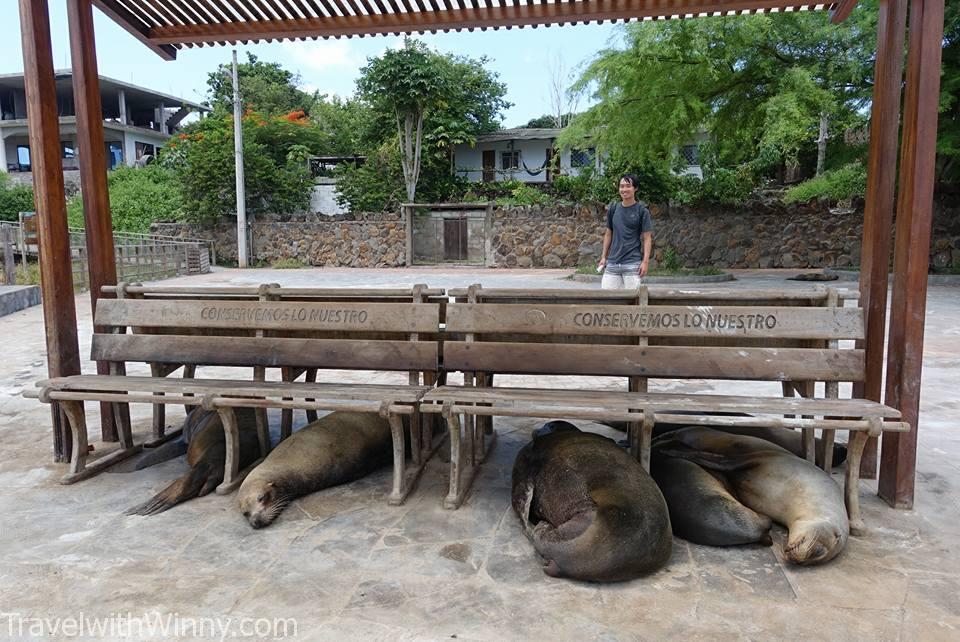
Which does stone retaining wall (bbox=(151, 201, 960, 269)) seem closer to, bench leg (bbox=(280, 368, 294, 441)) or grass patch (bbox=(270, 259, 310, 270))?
grass patch (bbox=(270, 259, 310, 270))

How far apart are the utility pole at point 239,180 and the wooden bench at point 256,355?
68.5ft

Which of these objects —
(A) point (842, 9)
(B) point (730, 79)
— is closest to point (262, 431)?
(A) point (842, 9)

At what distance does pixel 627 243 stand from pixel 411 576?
14.1 ft

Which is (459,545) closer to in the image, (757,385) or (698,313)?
(698,313)

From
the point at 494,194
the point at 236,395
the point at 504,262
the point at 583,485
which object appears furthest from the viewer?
the point at 494,194

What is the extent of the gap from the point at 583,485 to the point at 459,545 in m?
0.61

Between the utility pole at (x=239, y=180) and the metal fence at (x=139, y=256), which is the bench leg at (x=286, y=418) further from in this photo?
the utility pole at (x=239, y=180)

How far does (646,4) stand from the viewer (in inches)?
176

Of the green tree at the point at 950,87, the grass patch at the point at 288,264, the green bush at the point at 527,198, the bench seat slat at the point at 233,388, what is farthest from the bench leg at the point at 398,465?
the grass patch at the point at 288,264

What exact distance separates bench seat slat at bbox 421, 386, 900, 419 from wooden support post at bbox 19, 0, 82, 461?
7.91ft

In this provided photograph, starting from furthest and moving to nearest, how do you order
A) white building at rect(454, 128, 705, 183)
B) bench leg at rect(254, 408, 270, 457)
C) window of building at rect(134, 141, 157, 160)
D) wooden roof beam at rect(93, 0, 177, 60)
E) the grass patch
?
window of building at rect(134, 141, 157, 160) < white building at rect(454, 128, 705, 183) < the grass patch < wooden roof beam at rect(93, 0, 177, 60) < bench leg at rect(254, 408, 270, 457)

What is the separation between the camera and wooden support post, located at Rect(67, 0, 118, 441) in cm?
446

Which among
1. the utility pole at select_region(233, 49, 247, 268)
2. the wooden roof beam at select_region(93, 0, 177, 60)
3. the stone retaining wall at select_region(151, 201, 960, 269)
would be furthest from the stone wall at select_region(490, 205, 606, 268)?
the wooden roof beam at select_region(93, 0, 177, 60)

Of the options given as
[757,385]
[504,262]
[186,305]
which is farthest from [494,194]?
[186,305]
